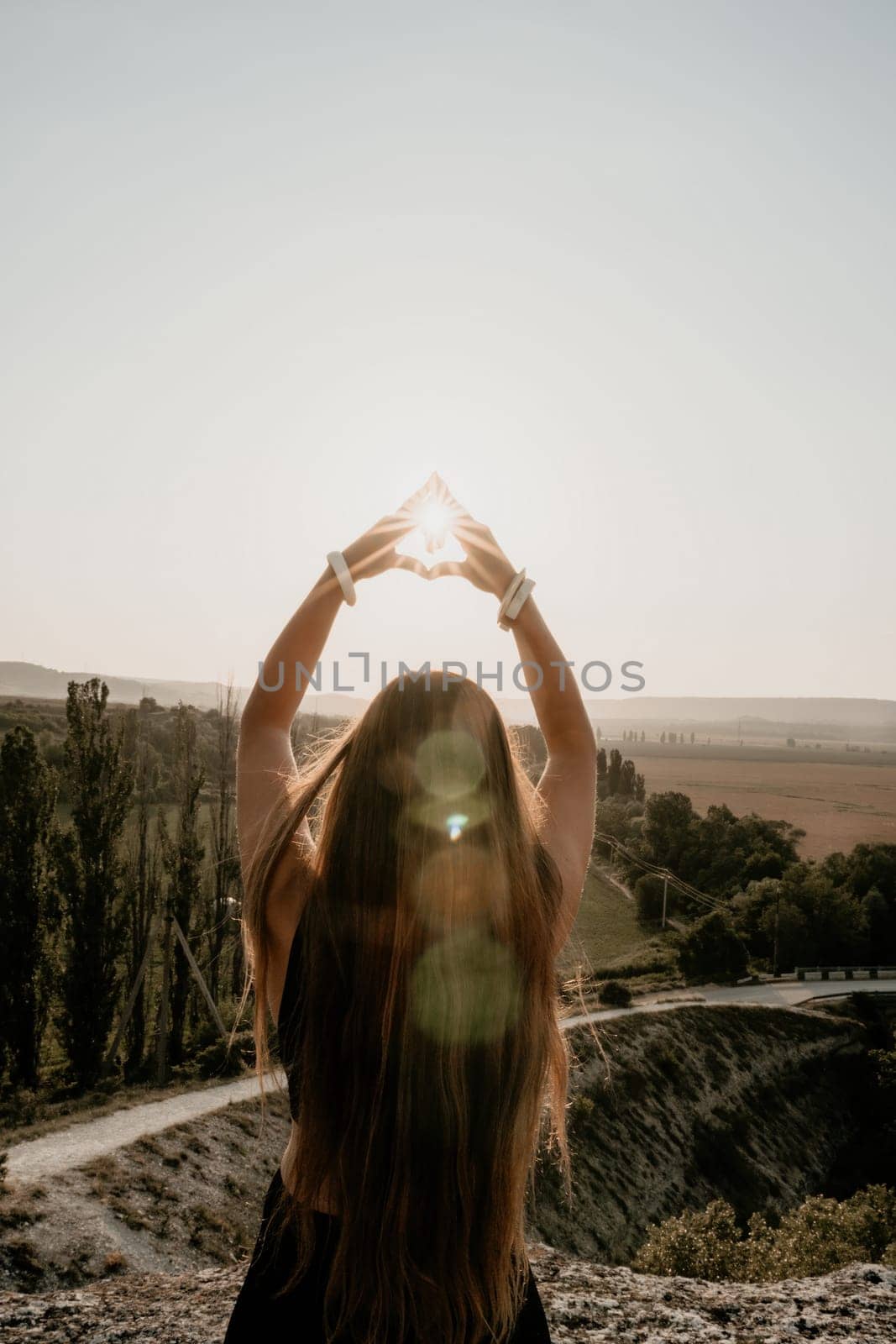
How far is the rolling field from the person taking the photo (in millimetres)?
70688

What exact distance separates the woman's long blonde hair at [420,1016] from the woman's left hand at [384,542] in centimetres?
56

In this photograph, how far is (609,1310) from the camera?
4.81 m

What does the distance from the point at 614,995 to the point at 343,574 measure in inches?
1276

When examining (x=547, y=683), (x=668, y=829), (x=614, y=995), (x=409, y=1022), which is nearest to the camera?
(x=409, y=1022)

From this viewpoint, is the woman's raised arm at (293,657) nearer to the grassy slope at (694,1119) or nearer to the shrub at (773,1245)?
the shrub at (773,1245)

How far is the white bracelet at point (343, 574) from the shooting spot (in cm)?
211

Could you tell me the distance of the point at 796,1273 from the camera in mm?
10602

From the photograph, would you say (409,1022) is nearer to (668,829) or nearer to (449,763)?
(449,763)

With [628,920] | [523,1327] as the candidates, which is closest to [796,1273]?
[523,1327]

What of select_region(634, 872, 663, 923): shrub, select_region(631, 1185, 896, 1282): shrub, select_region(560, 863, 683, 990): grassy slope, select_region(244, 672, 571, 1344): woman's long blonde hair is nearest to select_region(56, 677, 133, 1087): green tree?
select_region(631, 1185, 896, 1282): shrub

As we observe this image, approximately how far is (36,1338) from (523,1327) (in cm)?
408

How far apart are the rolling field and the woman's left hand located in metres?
60.8

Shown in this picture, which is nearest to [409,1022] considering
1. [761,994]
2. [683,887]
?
[761,994]

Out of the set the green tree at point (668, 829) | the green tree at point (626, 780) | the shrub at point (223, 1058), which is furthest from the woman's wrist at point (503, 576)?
the green tree at point (626, 780)
